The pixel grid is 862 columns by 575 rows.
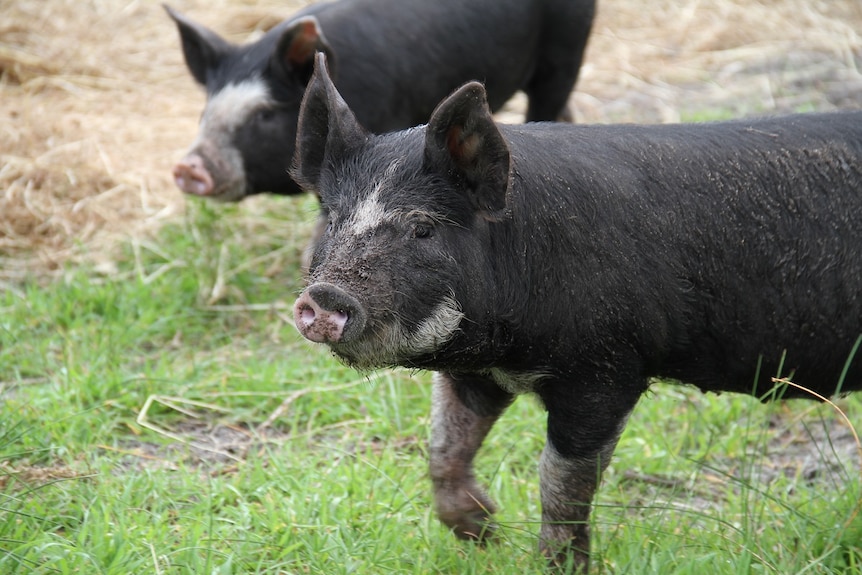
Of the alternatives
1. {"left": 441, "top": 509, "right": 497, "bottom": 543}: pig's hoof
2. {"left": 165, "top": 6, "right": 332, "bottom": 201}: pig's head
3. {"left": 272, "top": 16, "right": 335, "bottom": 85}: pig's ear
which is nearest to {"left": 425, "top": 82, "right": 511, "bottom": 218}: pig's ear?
{"left": 441, "top": 509, "right": 497, "bottom": 543}: pig's hoof

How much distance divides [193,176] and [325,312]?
10.6 feet

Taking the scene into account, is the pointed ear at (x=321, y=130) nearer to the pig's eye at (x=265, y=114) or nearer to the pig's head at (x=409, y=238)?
the pig's head at (x=409, y=238)

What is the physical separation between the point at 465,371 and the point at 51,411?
202cm

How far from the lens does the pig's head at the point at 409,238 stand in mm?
3096

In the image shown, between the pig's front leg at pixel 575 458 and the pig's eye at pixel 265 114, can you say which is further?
the pig's eye at pixel 265 114

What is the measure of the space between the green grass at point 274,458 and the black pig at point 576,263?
0.25 m

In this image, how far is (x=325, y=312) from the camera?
301cm

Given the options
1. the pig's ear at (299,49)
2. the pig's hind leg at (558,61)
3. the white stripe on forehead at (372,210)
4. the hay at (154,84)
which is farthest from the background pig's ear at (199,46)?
the white stripe on forehead at (372,210)

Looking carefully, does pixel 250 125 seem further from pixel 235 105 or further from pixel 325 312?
pixel 325 312

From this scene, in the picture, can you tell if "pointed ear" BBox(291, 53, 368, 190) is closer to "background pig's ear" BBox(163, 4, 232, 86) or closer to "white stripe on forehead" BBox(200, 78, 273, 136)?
"white stripe on forehead" BBox(200, 78, 273, 136)

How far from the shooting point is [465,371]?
11.6ft

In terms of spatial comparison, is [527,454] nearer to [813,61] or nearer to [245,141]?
[245,141]

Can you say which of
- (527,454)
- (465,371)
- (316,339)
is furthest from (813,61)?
(316,339)

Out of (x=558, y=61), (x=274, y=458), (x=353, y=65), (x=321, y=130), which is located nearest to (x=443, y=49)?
(x=353, y=65)
